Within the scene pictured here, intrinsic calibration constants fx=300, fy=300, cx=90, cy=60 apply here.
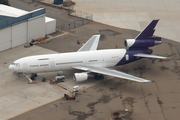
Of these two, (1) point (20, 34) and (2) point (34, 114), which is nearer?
(2) point (34, 114)

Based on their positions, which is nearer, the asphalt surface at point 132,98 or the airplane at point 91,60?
the asphalt surface at point 132,98

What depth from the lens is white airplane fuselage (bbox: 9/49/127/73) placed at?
47.8 metres

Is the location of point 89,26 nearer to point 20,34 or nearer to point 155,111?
point 20,34

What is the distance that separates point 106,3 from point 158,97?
4760 cm

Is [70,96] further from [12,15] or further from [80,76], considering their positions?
[12,15]

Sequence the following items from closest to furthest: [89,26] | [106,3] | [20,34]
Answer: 1. [20,34]
2. [89,26]
3. [106,3]

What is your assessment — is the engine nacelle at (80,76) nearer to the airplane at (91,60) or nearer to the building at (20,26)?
the airplane at (91,60)

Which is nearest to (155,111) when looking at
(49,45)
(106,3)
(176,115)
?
(176,115)

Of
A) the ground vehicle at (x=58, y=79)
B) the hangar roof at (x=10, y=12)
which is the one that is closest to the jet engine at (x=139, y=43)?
the ground vehicle at (x=58, y=79)

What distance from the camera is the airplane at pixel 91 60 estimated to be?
47.7 meters

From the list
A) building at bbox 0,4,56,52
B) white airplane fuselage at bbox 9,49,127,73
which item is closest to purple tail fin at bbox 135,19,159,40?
white airplane fuselage at bbox 9,49,127,73

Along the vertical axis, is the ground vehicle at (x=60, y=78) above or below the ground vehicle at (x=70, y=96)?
above

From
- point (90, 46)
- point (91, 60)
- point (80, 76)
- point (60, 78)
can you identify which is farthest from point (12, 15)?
point (80, 76)

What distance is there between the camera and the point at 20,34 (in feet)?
202
